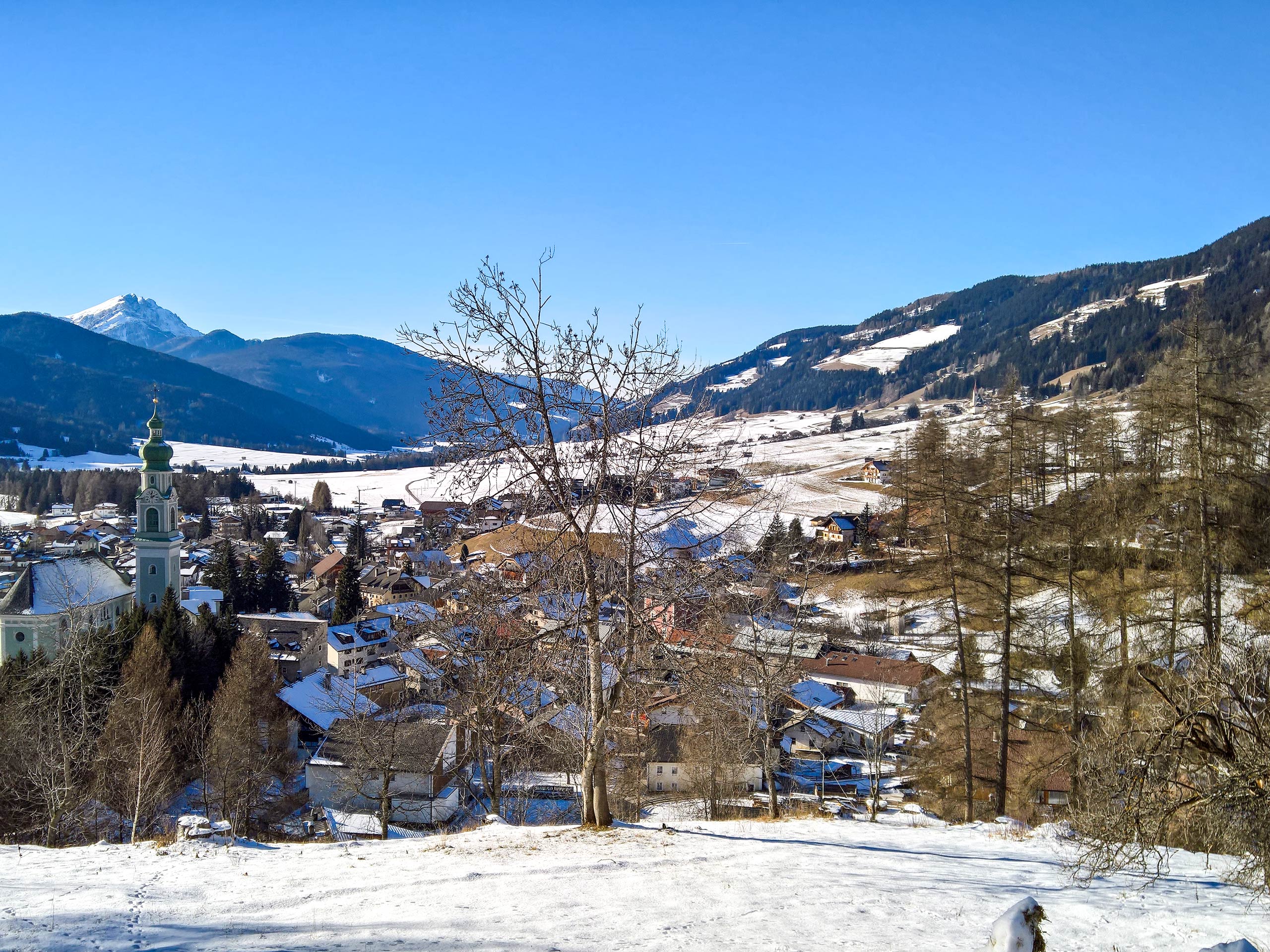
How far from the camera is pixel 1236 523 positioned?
1408 cm

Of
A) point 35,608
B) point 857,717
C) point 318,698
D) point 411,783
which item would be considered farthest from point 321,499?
point 857,717

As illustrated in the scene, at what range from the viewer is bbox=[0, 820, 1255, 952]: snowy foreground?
634 cm

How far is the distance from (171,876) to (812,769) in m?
30.2

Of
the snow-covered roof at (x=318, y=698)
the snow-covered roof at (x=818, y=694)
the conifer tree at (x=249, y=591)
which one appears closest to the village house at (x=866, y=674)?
the snow-covered roof at (x=818, y=694)

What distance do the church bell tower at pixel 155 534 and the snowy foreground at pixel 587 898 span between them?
151 feet

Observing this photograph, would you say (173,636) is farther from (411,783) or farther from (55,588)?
(411,783)

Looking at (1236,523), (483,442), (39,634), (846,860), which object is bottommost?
(39,634)

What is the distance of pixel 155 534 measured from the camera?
1976 inches

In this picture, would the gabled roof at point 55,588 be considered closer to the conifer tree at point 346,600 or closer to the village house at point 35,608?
the village house at point 35,608

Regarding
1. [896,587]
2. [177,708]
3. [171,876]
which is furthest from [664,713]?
[171,876]

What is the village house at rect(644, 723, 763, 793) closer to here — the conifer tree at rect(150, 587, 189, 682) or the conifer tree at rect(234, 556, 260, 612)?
the conifer tree at rect(150, 587, 189, 682)

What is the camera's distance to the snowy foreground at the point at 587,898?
634cm

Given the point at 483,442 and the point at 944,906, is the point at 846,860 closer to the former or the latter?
the point at 944,906

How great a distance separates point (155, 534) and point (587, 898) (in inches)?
2091
